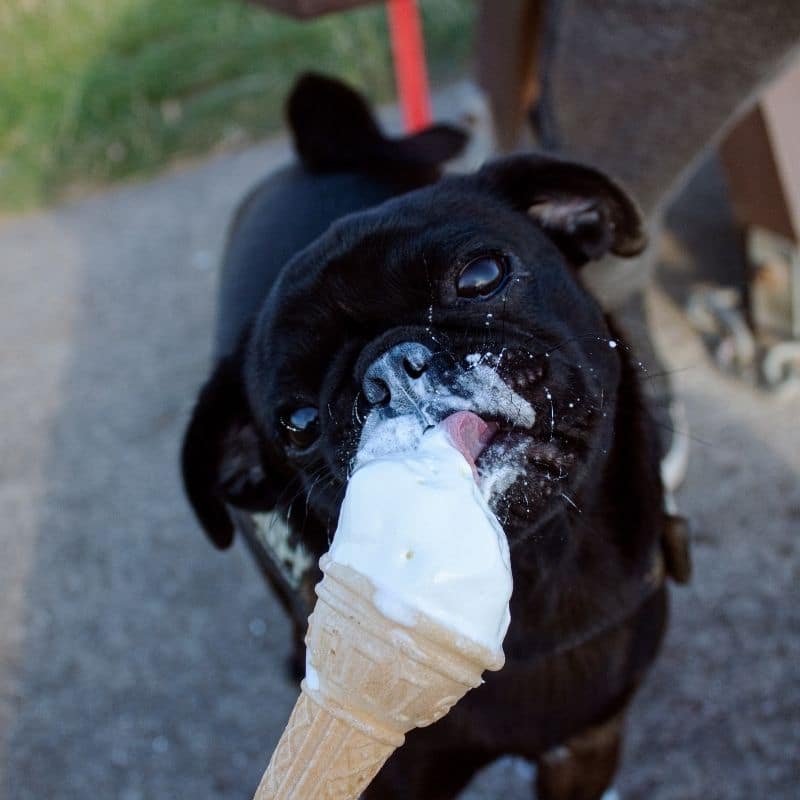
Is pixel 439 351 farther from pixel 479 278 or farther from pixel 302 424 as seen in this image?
pixel 302 424

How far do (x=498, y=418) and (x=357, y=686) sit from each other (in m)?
0.40

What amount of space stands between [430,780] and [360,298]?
96 cm

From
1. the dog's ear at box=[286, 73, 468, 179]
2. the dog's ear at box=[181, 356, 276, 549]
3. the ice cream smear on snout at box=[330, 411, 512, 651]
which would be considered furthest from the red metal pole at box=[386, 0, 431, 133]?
the ice cream smear on snout at box=[330, 411, 512, 651]

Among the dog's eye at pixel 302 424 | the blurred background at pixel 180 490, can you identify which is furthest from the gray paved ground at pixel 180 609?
the dog's eye at pixel 302 424

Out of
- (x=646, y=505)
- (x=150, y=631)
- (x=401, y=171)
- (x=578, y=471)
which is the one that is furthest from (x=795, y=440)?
(x=150, y=631)

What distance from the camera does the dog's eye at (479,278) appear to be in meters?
1.45

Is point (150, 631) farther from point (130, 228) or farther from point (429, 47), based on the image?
point (429, 47)

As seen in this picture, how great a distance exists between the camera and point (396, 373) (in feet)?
4.00

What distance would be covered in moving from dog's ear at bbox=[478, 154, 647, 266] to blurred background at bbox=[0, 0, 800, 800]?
0.65 metres

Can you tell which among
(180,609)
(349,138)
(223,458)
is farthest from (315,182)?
(180,609)

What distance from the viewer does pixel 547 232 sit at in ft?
6.03

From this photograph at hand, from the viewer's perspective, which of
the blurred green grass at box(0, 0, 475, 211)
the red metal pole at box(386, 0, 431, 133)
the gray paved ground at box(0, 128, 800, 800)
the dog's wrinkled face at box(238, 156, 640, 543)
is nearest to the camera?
the dog's wrinkled face at box(238, 156, 640, 543)

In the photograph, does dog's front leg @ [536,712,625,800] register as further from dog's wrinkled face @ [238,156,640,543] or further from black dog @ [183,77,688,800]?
dog's wrinkled face @ [238,156,640,543]

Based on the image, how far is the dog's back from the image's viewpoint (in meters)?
2.27
